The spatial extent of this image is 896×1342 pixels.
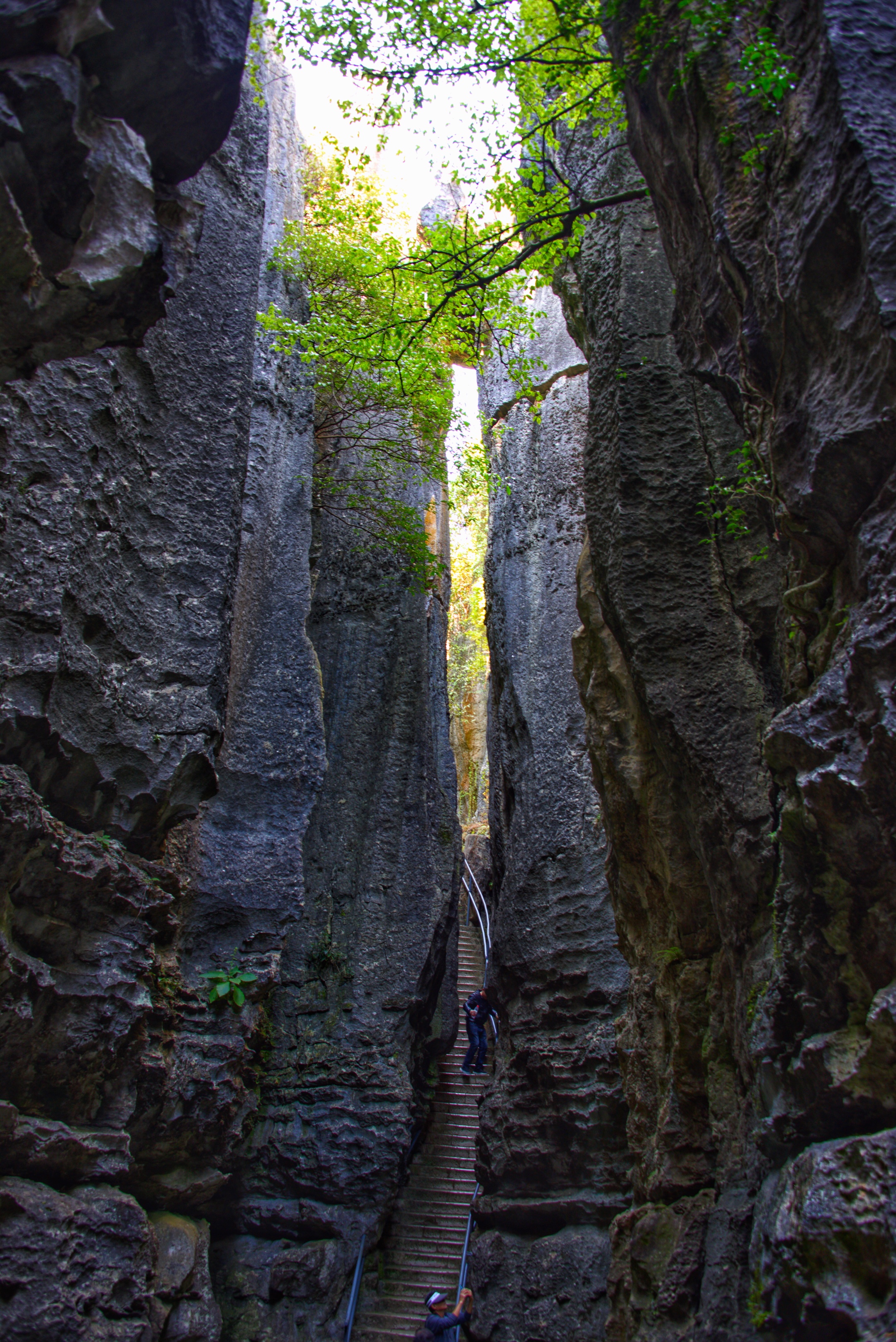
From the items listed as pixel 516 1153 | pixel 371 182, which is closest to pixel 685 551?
pixel 516 1153

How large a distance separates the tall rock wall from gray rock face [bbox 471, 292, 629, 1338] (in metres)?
1.18

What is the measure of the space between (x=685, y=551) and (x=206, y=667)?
4096 mm

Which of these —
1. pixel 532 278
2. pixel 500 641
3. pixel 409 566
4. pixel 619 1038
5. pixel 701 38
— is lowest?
Result: pixel 619 1038

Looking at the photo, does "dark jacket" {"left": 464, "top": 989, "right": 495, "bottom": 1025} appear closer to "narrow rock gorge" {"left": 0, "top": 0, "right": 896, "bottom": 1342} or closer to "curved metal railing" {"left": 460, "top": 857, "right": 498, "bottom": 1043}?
"narrow rock gorge" {"left": 0, "top": 0, "right": 896, "bottom": 1342}

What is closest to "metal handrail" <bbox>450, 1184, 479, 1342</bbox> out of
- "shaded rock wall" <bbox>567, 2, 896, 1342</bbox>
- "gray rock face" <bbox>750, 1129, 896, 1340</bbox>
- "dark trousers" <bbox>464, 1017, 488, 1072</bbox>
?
"dark trousers" <bbox>464, 1017, 488, 1072</bbox>

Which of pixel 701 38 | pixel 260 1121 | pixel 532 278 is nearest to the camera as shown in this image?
pixel 701 38

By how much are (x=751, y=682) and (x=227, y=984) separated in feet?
19.8

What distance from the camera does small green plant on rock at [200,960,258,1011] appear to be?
8.63m

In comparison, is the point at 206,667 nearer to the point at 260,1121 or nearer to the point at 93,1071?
the point at 93,1071

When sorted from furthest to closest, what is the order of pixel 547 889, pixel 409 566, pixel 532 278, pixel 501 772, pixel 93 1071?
1. pixel 532 278
2. pixel 409 566
3. pixel 501 772
4. pixel 547 889
5. pixel 93 1071

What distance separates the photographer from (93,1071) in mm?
6305

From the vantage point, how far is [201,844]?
953cm

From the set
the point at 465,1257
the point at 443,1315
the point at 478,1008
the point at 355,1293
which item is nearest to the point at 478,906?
the point at 478,1008

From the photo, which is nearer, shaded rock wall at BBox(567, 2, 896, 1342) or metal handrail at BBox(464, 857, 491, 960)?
shaded rock wall at BBox(567, 2, 896, 1342)
